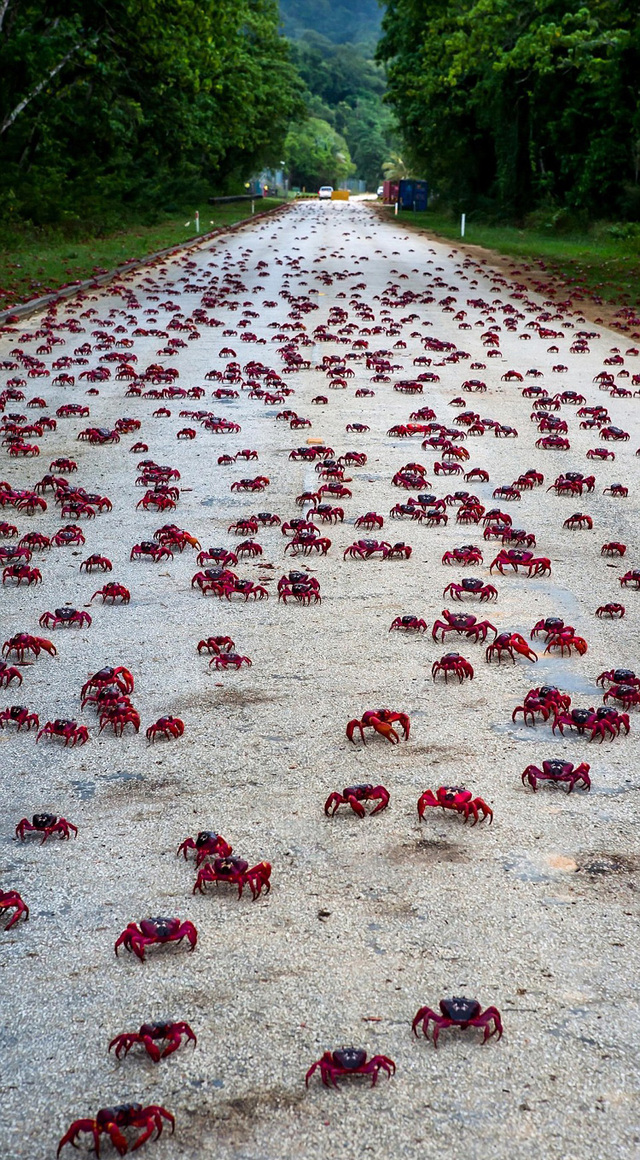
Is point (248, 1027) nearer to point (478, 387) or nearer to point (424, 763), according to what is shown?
point (424, 763)

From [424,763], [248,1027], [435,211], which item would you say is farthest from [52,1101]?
[435,211]

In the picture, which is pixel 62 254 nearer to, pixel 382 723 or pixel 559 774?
pixel 382 723

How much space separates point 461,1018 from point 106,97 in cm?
4240

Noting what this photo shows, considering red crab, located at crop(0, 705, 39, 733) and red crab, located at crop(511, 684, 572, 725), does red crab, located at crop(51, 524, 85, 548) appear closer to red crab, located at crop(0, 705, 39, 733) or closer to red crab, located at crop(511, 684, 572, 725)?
red crab, located at crop(0, 705, 39, 733)

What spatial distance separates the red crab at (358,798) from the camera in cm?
452

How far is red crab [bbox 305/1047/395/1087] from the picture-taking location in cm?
312

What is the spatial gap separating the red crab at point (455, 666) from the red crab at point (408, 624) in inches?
25.4

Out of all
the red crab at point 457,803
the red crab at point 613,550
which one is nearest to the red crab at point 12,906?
the red crab at point 457,803

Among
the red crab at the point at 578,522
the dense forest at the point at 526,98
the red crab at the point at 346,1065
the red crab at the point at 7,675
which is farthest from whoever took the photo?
the dense forest at the point at 526,98

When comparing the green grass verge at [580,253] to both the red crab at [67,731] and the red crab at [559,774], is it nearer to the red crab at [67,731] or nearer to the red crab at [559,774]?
the red crab at [559,774]

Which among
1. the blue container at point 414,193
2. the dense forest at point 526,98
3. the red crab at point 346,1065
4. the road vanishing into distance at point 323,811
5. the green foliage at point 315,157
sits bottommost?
the road vanishing into distance at point 323,811

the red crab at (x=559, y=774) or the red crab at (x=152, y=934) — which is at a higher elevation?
the red crab at (x=559, y=774)

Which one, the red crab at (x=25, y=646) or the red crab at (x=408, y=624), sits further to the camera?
the red crab at (x=408, y=624)

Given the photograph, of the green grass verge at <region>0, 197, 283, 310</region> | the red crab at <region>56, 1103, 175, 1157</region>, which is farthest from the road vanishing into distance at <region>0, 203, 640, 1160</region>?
the green grass verge at <region>0, 197, 283, 310</region>
